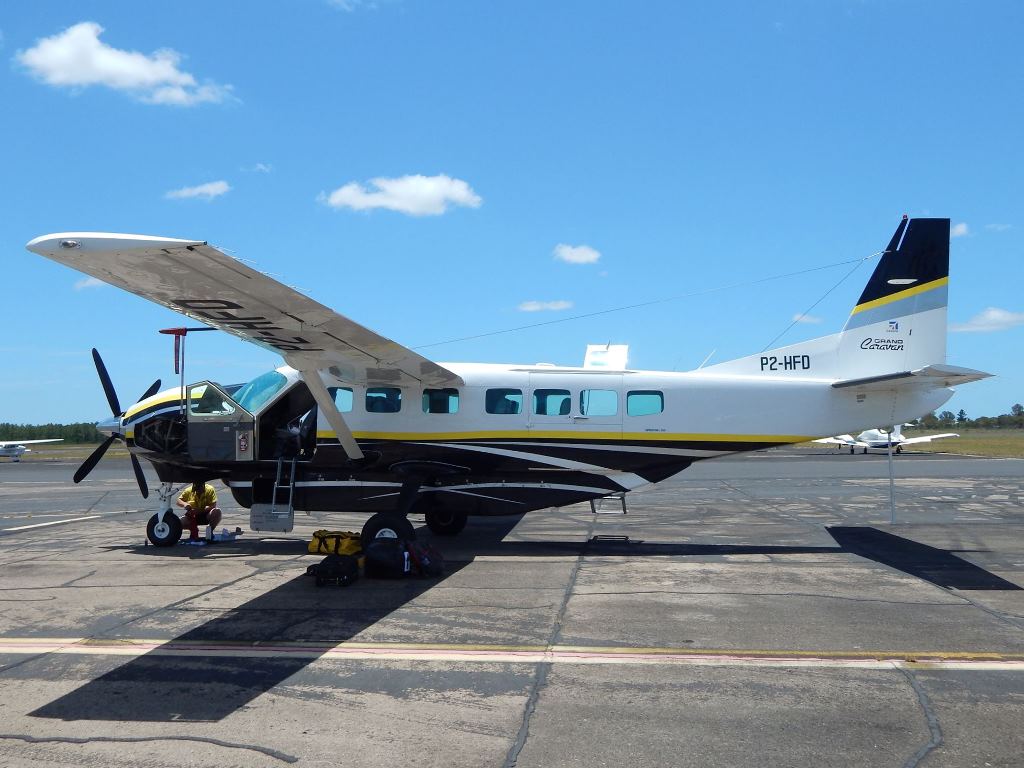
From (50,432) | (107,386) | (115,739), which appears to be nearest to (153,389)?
(107,386)

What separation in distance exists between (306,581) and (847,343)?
9552 mm

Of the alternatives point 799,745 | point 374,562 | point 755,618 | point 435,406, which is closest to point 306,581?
point 374,562

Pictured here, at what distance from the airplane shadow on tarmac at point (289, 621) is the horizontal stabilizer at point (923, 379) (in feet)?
8.69

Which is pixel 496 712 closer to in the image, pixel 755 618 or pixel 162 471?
pixel 755 618

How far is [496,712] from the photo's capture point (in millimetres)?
5883

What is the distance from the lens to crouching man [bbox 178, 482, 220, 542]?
14438 millimetres

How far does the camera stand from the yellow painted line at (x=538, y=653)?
6984 millimetres

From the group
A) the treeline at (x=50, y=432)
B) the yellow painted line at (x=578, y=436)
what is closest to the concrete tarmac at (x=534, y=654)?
the yellow painted line at (x=578, y=436)

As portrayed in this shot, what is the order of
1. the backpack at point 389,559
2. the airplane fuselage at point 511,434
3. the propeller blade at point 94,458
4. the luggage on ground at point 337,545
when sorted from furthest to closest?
the propeller blade at point 94,458 → the airplane fuselage at point 511,434 → the luggage on ground at point 337,545 → the backpack at point 389,559

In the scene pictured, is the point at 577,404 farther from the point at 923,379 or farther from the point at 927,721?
the point at 927,721

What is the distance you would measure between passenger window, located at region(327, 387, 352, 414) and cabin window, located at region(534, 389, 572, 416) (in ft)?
10.5

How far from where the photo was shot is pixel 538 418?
13.5m

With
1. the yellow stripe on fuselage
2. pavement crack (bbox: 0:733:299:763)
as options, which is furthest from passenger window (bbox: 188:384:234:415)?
pavement crack (bbox: 0:733:299:763)

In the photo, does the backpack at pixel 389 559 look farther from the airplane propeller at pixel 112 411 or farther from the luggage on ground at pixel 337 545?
the airplane propeller at pixel 112 411
